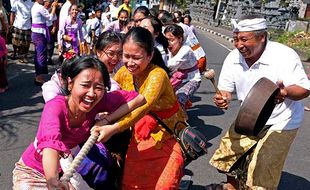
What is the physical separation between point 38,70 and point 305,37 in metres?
13.3

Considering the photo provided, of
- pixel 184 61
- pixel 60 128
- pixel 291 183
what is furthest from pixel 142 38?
pixel 291 183

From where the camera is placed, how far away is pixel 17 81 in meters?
7.36

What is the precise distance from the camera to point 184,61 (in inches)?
188

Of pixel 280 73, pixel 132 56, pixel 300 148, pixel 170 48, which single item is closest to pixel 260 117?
pixel 280 73

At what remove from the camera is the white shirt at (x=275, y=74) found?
285 cm

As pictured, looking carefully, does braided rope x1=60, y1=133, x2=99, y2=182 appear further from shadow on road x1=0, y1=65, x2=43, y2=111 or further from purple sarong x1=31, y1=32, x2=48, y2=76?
purple sarong x1=31, y1=32, x2=48, y2=76

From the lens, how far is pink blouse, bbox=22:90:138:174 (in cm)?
204

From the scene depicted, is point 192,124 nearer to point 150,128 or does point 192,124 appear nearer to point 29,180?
point 150,128

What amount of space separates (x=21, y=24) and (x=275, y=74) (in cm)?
669

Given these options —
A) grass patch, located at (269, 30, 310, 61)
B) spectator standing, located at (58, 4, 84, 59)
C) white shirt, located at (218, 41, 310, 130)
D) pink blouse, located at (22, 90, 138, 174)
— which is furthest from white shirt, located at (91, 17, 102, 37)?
pink blouse, located at (22, 90, 138, 174)

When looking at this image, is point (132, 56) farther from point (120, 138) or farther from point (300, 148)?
point (300, 148)

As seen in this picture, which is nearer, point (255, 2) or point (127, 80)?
point (127, 80)

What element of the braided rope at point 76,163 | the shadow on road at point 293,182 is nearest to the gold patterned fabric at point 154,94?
the braided rope at point 76,163

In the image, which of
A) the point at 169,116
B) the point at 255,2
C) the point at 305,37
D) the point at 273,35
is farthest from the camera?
the point at 255,2
